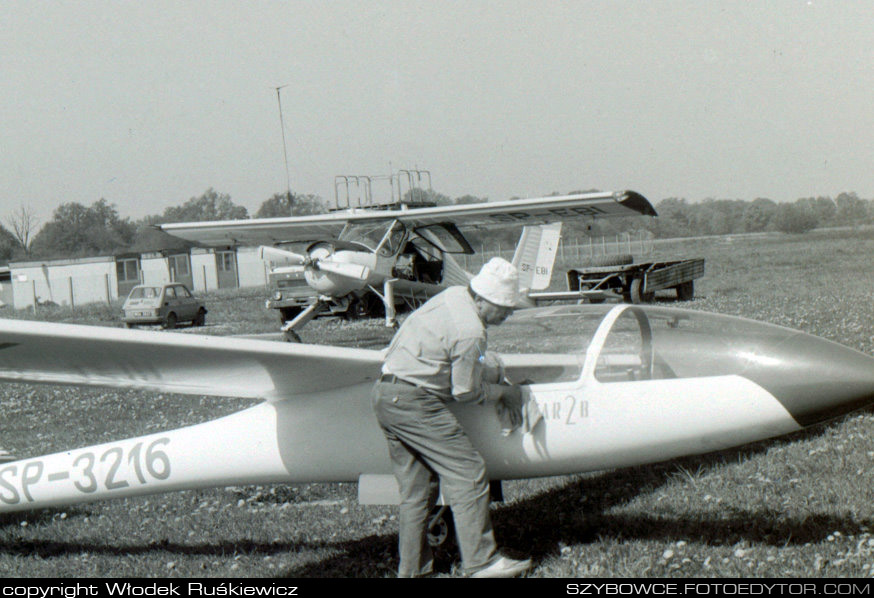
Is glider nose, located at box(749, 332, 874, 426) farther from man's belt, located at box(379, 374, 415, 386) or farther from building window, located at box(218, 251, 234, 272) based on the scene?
building window, located at box(218, 251, 234, 272)

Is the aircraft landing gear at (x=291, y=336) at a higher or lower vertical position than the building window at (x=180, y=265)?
lower

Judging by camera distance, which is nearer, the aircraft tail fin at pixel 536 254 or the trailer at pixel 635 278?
the aircraft tail fin at pixel 536 254

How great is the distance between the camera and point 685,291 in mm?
23312

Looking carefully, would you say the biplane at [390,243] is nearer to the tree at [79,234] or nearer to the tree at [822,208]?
the tree at [822,208]

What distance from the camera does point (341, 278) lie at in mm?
17047

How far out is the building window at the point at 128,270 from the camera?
53812 mm

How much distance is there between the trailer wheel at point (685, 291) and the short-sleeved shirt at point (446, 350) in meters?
20.0

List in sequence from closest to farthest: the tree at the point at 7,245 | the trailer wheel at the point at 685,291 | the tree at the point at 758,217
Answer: the trailer wheel at the point at 685,291 → the tree at the point at 758,217 → the tree at the point at 7,245

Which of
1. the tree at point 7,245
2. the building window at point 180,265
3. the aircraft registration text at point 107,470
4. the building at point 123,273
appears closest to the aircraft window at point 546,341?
the aircraft registration text at point 107,470

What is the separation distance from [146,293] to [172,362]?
78.2ft

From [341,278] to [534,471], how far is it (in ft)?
42.9

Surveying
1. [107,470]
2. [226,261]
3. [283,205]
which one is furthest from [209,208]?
[107,470]
